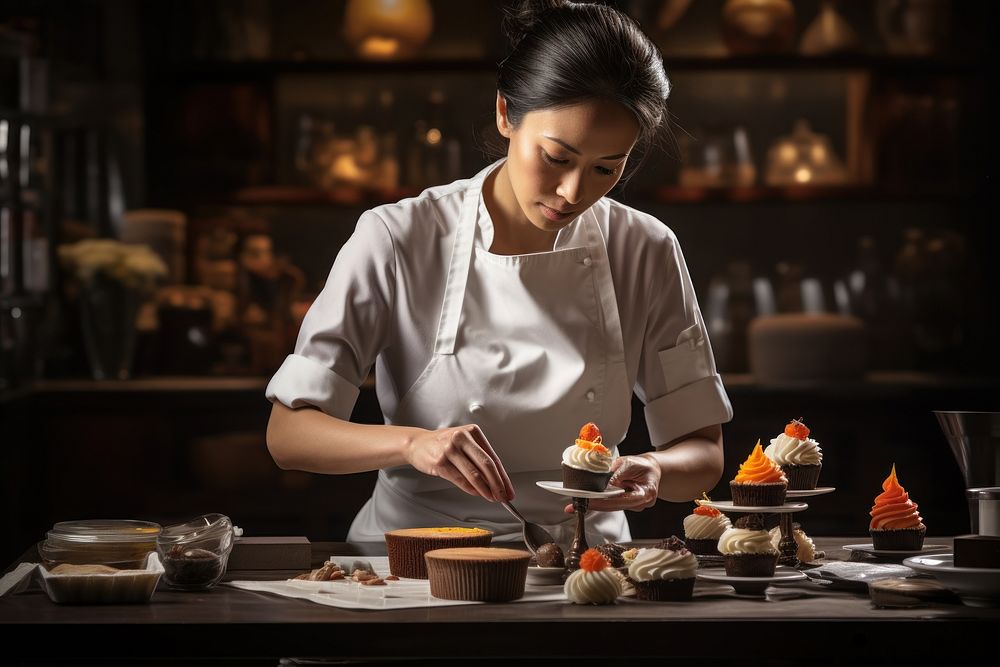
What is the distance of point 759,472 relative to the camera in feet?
5.14

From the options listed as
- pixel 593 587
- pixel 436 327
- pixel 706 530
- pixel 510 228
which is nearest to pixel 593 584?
pixel 593 587

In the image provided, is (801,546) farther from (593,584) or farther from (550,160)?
(550,160)

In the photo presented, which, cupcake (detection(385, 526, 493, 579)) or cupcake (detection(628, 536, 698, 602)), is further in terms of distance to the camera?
cupcake (detection(385, 526, 493, 579))

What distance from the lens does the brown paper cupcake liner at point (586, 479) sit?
1.54 meters

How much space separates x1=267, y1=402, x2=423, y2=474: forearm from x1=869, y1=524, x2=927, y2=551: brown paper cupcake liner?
645mm

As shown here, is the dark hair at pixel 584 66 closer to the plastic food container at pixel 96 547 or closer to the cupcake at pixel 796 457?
the cupcake at pixel 796 457

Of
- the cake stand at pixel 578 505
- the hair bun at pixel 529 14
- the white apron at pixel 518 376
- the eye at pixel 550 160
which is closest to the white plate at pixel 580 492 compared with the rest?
the cake stand at pixel 578 505

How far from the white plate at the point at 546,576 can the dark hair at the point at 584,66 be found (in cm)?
65

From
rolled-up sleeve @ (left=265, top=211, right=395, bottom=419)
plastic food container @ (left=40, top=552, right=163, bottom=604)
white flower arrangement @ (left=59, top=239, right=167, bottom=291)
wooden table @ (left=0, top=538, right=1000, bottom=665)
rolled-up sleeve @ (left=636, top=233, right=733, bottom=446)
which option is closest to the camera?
wooden table @ (left=0, top=538, right=1000, bottom=665)

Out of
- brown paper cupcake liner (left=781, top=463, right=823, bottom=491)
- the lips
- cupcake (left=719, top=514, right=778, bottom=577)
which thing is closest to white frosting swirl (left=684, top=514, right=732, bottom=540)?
brown paper cupcake liner (left=781, top=463, right=823, bottom=491)

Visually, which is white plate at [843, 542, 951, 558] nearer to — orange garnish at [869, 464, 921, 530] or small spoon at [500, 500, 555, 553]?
orange garnish at [869, 464, 921, 530]

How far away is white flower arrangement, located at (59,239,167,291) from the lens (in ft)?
12.9

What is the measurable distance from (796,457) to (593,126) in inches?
20.8

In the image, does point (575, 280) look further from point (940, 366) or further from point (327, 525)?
point (940, 366)
